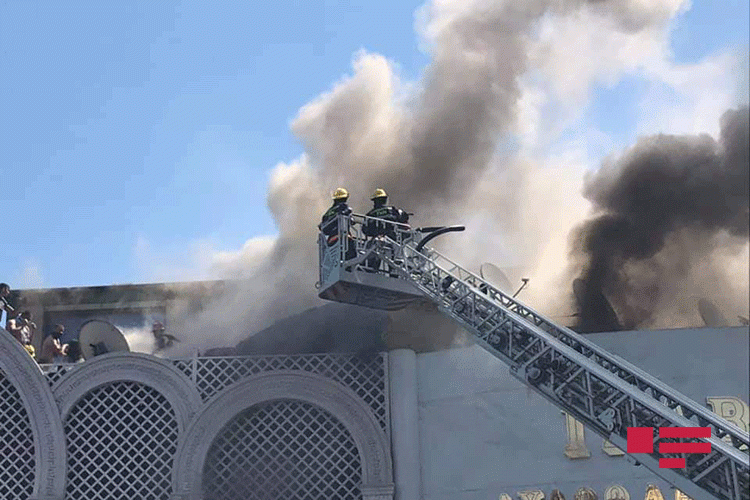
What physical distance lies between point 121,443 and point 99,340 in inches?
72.8

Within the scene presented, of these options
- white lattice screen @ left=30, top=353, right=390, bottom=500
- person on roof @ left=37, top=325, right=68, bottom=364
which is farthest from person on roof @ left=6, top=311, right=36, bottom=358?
white lattice screen @ left=30, top=353, right=390, bottom=500

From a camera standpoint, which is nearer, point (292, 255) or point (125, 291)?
point (292, 255)

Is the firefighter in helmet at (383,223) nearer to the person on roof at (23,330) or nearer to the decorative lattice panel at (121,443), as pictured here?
the decorative lattice panel at (121,443)

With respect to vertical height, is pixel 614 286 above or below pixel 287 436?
above

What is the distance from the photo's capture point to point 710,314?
1429cm

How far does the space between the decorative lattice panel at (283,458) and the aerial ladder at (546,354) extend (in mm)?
2798

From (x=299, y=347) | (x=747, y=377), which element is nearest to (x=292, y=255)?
(x=299, y=347)

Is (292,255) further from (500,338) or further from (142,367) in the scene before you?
(500,338)

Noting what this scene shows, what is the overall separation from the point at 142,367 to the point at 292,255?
331 centimetres

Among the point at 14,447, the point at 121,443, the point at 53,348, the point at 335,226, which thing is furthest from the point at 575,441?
the point at 53,348

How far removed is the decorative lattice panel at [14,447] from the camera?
15062 millimetres

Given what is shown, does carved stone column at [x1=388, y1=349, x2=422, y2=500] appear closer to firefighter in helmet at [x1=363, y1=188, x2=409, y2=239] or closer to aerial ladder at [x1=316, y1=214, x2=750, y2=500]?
aerial ladder at [x1=316, y1=214, x2=750, y2=500]

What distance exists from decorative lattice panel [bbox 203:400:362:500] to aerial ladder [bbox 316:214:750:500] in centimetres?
280

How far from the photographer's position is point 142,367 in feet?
50.4
